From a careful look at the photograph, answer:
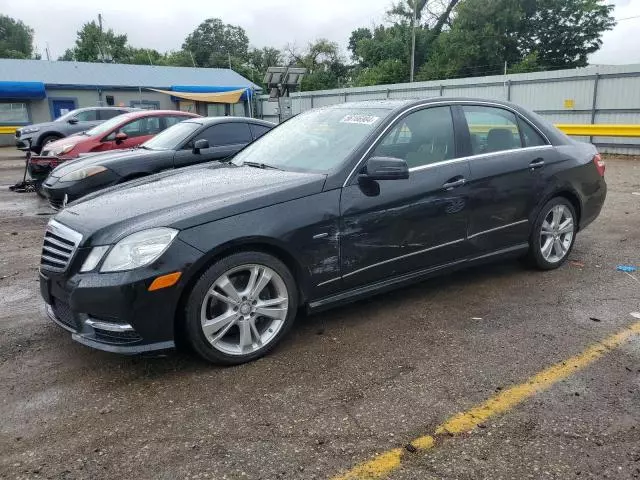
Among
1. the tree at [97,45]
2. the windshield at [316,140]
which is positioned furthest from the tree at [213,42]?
the windshield at [316,140]

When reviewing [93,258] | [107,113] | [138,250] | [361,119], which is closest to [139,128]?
[361,119]

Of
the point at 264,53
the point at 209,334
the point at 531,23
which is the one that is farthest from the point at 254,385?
the point at 264,53

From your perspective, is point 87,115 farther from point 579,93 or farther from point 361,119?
point 579,93

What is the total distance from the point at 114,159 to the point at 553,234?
5427 mm

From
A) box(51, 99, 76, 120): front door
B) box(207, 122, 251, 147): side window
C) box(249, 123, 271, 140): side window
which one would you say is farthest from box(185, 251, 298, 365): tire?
box(51, 99, 76, 120): front door

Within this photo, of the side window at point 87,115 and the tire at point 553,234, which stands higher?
the side window at point 87,115

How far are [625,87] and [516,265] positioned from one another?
13.2 m

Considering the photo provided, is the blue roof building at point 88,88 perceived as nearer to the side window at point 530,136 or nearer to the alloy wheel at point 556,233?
the side window at point 530,136

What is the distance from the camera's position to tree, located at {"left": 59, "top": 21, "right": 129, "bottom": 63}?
6531 cm

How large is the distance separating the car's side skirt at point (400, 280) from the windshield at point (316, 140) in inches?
34.5

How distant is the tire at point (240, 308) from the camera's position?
3.12 meters

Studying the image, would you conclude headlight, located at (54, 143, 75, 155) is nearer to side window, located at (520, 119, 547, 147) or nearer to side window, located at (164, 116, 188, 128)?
side window, located at (164, 116, 188, 128)

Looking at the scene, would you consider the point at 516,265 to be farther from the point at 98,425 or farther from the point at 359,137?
the point at 98,425

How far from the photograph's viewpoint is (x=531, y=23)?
39344 mm
